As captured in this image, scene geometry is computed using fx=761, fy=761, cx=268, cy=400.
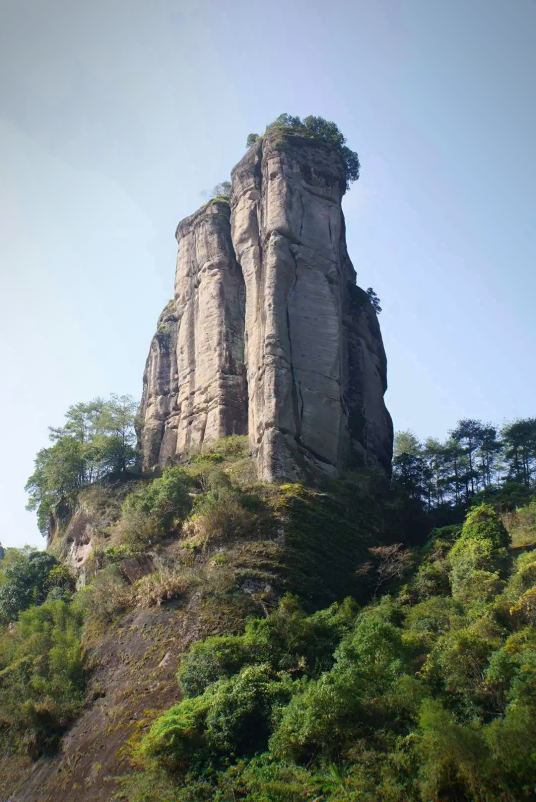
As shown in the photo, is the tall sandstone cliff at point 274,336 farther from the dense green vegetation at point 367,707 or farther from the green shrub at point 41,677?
the dense green vegetation at point 367,707

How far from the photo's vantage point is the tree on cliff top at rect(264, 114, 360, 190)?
41031 mm

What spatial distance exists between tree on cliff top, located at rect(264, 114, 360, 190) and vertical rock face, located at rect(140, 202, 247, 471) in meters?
5.91

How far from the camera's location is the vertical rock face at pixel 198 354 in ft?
124

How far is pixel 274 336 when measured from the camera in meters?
32.9

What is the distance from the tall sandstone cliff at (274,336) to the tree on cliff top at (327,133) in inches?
48.0

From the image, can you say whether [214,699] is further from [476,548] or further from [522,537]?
[522,537]

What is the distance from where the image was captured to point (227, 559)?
2505 cm

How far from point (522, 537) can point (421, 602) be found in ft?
18.4

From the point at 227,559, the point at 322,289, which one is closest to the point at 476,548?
the point at 227,559

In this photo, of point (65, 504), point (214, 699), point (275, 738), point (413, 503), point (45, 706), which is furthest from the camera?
point (65, 504)

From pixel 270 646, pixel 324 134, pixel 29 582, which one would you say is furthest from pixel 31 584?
pixel 324 134

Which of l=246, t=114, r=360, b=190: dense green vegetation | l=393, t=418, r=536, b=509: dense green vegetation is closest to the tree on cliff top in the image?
l=246, t=114, r=360, b=190: dense green vegetation

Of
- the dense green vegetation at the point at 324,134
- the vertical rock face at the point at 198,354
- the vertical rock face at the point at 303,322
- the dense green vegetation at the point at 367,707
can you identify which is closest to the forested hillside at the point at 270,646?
the dense green vegetation at the point at 367,707

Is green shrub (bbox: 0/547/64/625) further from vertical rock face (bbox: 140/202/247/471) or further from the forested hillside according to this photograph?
vertical rock face (bbox: 140/202/247/471)
